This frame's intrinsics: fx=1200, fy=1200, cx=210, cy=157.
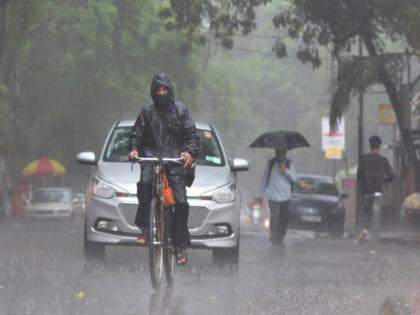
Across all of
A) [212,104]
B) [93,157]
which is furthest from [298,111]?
[93,157]

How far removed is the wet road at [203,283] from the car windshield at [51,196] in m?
29.1

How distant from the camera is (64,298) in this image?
991 cm

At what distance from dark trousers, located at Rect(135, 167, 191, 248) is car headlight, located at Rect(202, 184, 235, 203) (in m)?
2.51

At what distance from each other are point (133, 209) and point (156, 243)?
9.30ft

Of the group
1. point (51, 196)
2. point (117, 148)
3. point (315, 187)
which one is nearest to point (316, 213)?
point (315, 187)

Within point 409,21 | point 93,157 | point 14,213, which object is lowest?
point 14,213

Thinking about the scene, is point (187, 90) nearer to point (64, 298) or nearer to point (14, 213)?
point (14, 213)

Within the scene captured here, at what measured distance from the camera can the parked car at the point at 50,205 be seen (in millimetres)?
44781

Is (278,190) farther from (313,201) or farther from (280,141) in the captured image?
(313,201)

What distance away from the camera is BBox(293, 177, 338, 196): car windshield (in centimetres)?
3005

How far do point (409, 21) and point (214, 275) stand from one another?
32.4 feet

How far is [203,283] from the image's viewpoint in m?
11.5

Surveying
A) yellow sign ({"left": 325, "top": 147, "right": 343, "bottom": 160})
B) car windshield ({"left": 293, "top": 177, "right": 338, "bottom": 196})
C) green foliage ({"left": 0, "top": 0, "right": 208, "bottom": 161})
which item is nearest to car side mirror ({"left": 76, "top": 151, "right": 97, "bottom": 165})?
car windshield ({"left": 293, "top": 177, "right": 338, "bottom": 196})

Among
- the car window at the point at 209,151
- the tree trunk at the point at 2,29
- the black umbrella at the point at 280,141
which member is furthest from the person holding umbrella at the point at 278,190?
the tree trunk at the point at 2,29
